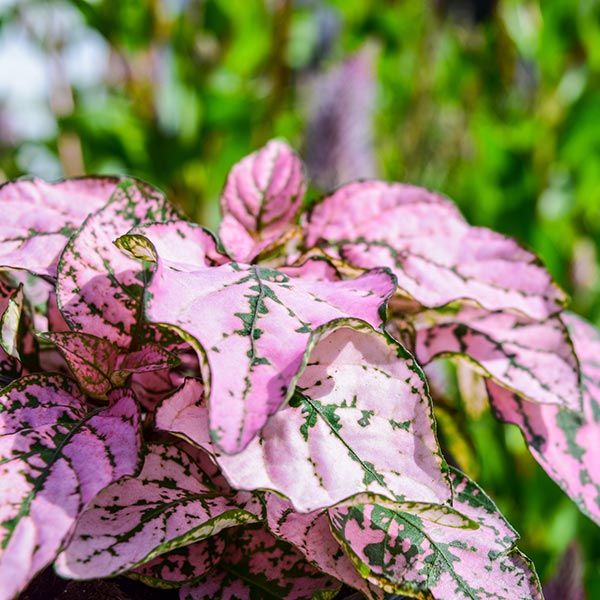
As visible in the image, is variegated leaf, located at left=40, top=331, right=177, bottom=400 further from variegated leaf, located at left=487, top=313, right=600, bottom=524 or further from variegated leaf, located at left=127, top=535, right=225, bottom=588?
variegated leaf, located at left=487, top=313, right=600, bottom=524

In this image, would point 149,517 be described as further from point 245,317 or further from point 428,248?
point 428,248

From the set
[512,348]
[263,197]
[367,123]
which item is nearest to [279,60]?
[367,123]

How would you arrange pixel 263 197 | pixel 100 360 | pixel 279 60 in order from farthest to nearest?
pixel 279 60
pixel 263 197
pixel 100 360

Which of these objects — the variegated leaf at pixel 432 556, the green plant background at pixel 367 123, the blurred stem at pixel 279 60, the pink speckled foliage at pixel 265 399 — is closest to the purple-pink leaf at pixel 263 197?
the pink speckled foliage at pixel 265 399

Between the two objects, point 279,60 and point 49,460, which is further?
point 279,60

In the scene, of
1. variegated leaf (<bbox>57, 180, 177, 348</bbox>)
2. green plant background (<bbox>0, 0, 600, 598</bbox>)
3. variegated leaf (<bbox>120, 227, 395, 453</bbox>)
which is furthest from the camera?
green plant background (<bbox>0, 0, 600, 598</bbox>)

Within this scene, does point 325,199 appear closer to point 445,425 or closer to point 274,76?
point 445,425

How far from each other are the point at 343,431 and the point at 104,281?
6.4 inches

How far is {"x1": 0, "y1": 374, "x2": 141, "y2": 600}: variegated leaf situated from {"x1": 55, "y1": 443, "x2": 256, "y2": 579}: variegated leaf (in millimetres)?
18

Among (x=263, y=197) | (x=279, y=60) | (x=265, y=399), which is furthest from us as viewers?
(x=279, y=60)

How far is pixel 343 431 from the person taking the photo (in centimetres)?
33

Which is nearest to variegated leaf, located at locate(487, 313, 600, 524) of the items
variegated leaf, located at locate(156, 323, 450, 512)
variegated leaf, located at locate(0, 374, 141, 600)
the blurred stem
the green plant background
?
variegated leaf, located at locate(156, 323, 450, 512)

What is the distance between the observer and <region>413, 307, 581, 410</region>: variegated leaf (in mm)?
426

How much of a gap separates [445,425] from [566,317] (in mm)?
134
